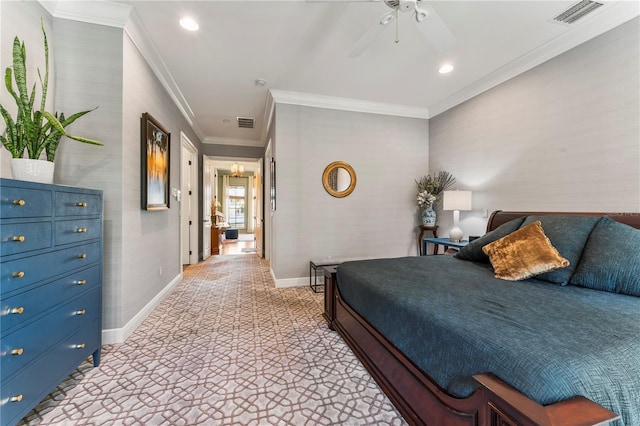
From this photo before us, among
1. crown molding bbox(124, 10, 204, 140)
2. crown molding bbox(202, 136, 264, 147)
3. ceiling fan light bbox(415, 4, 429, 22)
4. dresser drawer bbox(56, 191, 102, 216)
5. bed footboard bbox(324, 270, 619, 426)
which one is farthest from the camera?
crown molding bbox(202, 136, 264, 147)

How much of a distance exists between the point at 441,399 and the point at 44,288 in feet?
6.88

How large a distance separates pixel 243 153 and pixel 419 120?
3912 mm

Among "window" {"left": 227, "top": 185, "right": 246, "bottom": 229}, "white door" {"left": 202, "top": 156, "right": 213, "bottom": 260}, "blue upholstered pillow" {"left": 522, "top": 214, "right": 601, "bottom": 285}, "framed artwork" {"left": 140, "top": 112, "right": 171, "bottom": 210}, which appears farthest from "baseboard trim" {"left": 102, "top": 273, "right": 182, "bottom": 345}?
"window" {"left": 227, "top": 185, "right": 246, "bottom": 229}

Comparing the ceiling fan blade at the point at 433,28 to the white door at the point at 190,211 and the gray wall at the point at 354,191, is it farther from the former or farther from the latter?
the white door at the point at 190,211

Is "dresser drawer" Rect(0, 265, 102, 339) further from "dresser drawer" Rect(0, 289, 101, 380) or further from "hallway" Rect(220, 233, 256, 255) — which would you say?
"hallway" Rect(220, 233, 256, 255)

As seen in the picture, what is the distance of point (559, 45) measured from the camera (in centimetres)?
263

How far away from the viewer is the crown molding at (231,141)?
234 inches

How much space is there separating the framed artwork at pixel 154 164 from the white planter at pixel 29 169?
992 mm

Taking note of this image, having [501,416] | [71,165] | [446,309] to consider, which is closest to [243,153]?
[71,165]

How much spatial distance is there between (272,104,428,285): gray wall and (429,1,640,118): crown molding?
1110 mm

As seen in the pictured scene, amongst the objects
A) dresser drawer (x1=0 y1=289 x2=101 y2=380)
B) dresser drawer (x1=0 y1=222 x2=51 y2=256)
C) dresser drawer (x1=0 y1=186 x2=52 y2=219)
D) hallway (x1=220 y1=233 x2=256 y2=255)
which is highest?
dresser drawer (x1=0 y1=186 x2=52 y2=219)

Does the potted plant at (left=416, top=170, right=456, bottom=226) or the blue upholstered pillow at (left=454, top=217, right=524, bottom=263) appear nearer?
the blue upholstered pillow at (left=454, top=217, right=524, bottom=263)

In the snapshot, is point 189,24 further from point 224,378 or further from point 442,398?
point 442,398

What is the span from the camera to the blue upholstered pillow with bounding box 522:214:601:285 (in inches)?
70.4
